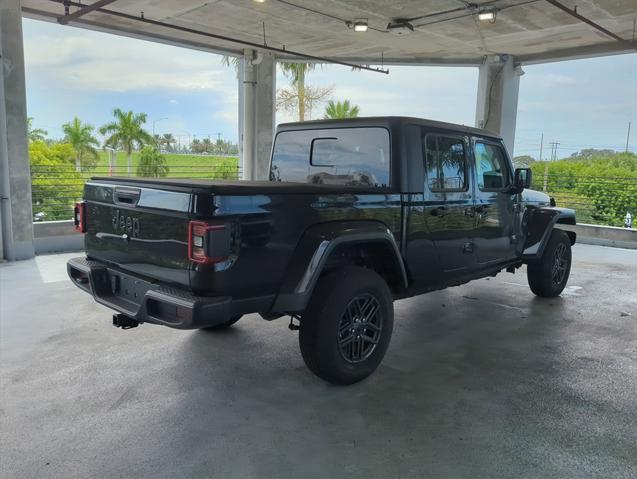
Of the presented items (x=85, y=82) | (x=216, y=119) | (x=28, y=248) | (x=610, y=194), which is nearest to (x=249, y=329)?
(x=28, y=248)

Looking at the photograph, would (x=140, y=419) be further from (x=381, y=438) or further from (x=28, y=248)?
(x=28, y=248)

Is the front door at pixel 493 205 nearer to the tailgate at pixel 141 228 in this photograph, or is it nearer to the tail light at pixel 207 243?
the tail light at pixel 207 243

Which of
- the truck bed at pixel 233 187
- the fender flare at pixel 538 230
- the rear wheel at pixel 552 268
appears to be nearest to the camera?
the truck bed at pixel 233 187

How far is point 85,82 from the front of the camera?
33531 mm

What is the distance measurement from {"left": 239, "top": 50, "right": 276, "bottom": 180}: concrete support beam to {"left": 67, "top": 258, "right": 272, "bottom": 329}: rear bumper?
6.76 meters

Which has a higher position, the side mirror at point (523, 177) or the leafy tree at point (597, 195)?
the side mirror at point (523, 177)

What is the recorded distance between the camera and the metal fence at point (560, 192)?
8.62m

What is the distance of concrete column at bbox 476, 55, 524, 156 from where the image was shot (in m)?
10.2

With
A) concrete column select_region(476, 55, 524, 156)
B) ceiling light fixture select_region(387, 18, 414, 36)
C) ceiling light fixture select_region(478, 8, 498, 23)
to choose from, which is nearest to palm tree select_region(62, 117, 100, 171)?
concrete column select_region(476, 55, 524, 156)

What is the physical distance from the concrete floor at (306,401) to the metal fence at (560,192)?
442 cm

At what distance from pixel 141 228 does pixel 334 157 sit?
1.65m

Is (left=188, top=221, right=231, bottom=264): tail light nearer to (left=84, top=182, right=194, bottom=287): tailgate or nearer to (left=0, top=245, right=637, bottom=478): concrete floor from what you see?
(left=84, top=182, right=194, bottom=287): tailgate

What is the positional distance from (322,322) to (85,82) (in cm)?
3626

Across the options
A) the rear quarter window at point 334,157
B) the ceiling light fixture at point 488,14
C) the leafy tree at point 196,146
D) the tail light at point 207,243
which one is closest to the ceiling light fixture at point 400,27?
the ceiling light fixture at point 488,14
